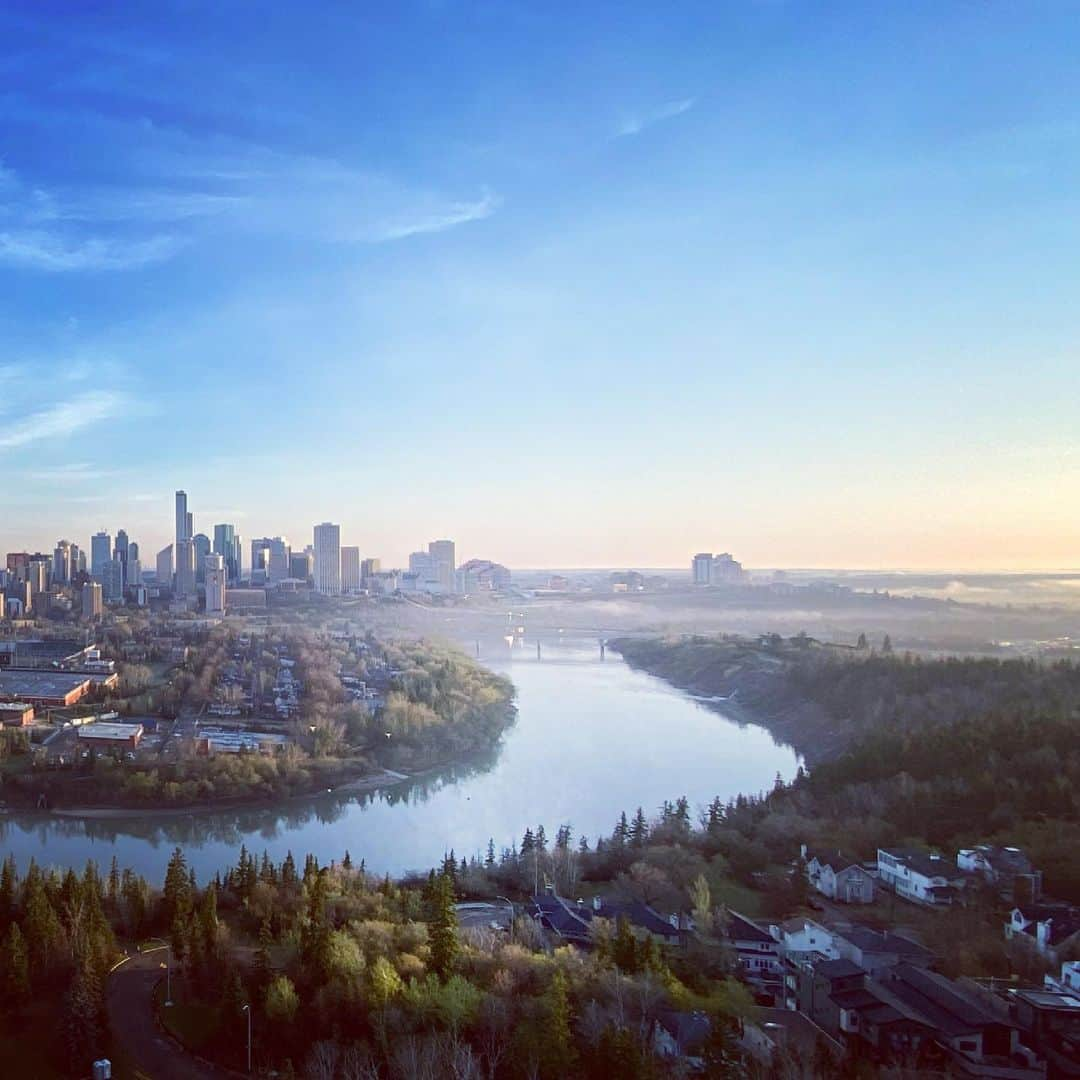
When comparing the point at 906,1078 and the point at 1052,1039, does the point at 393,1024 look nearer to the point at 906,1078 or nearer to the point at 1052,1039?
the point at 906,1078

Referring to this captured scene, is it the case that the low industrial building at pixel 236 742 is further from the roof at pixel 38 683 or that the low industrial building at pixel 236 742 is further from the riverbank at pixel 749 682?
the riverbank at pixel 749 682

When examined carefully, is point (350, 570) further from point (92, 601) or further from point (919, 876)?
point (919, 876)

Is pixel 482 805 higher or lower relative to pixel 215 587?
lower

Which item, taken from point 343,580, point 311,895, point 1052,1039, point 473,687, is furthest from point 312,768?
point 343,580

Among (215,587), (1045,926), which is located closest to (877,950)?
(1045,926)

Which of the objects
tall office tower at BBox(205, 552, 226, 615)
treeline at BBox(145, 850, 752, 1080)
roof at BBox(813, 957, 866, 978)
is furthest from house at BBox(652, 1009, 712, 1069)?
tall office tower at BBox(205, 552, 226, 615)

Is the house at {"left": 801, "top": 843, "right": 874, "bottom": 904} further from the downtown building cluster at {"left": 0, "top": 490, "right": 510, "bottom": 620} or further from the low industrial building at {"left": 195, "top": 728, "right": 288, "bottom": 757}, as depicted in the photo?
the downtown building cluster at {"left": 0, "top": 490, "right": 510, "bottom": 620}
